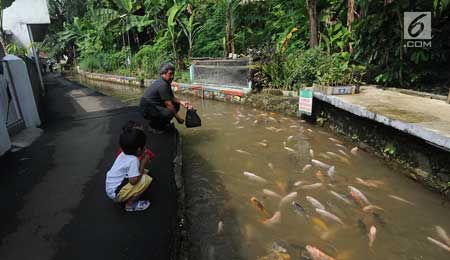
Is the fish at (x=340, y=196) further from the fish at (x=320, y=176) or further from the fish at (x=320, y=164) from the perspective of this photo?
the fish at (x=320, y=164)

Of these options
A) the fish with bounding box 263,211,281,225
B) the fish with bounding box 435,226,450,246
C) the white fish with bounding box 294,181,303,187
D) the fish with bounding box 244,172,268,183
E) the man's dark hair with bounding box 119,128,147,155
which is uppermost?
the man's dark hair with bounding box 119,128,147,155

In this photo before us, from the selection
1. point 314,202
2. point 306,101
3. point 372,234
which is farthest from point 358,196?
point 306,101

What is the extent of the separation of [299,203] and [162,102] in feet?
11.7

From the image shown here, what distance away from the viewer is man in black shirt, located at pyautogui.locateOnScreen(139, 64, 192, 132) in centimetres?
607

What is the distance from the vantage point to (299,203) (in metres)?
4.44

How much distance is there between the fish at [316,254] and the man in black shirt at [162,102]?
3.76m

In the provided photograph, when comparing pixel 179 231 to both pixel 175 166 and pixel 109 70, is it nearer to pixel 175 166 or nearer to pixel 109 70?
pixel 175 166

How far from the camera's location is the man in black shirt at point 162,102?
607 cm

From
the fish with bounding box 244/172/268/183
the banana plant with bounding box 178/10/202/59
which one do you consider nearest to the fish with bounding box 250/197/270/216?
the fish with bounding box 244/172/268/183

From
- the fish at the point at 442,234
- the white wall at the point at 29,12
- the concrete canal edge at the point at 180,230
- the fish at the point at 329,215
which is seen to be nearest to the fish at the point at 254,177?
the fish at the point at 329,215

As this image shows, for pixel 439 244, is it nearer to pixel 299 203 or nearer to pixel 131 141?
pixel 299 203
